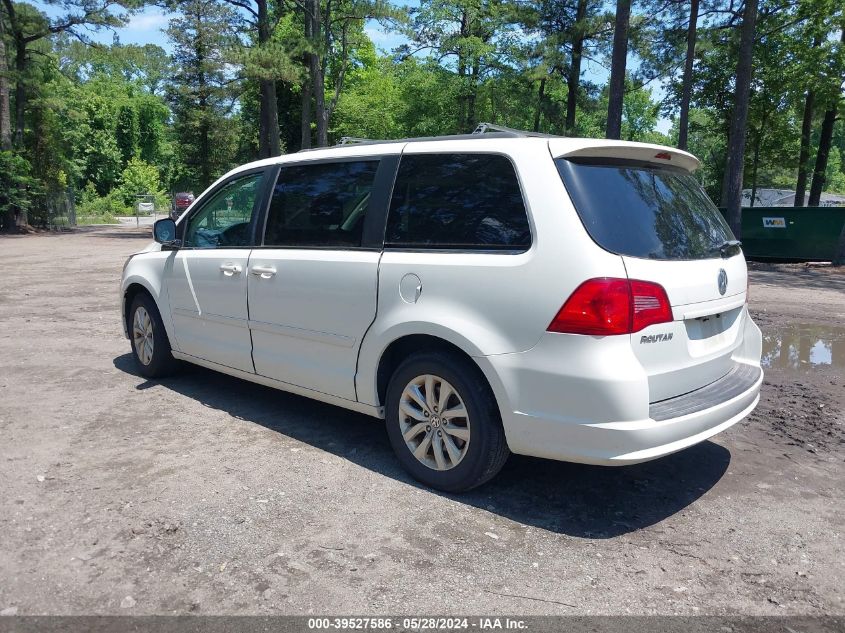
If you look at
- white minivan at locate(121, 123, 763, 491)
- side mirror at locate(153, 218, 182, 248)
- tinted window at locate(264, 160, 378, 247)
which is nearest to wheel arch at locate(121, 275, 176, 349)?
side mirror at locate(153, 218, 182, 248)

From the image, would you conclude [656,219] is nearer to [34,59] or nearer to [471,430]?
[471,430]

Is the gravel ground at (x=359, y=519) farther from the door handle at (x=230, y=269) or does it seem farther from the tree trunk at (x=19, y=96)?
the tree trunk at (x=19, y=96)

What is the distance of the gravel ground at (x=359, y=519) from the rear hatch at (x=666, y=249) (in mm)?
782

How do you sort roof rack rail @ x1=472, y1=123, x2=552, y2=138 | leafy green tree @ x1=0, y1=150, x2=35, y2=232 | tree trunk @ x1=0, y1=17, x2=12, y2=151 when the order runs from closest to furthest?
roof rack rail @ x1=472, y1=123, x2=552, y2=138, tree trunk @ x1=0, y1=17, x2=12, y2=151, leafy green tree @ x1=0, y1=150, x2=35, y2=232

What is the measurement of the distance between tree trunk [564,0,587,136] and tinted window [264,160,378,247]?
24215 mm

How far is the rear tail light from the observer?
124 inches

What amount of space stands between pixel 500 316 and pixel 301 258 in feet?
5.37

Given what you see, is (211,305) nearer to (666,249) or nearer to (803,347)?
(666,249)

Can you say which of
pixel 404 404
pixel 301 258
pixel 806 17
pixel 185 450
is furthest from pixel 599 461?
pixel 806 17

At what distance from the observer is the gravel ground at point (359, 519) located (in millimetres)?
2832

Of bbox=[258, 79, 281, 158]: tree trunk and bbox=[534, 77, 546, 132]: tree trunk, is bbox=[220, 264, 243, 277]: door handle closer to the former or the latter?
bbox=[258, 79, 281, 158]: tree trunk

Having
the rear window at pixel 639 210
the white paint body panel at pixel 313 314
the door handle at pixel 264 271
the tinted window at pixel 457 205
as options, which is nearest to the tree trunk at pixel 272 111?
the door handle at pixel 264 271

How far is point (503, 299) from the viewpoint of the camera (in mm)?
3393

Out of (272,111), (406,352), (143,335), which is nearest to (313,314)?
(406,352)
